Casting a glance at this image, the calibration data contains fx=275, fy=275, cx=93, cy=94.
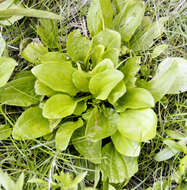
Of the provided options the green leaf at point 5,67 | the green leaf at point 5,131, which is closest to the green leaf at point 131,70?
the green leaf at point 5,67

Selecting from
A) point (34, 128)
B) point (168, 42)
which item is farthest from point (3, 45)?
point (168, 42)

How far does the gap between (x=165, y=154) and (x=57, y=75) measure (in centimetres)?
58

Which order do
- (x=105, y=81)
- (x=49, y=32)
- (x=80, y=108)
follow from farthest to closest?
1. (x=49, y=32)
2. (x=80, y=108)
3. (x=105, y=81)

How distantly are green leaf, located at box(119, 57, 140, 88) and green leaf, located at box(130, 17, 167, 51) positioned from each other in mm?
164

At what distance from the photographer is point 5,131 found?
1231 mm

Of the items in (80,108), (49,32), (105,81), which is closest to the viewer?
(105,81)

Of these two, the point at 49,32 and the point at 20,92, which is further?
the point at 49,32

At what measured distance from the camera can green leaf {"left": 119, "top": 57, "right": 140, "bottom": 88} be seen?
1158 mm

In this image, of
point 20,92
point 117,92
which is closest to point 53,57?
point 20,92

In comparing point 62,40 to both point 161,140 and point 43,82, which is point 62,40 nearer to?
point 43,82

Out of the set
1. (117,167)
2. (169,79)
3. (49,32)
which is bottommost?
(117,167)

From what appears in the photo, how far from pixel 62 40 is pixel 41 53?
0.14 meters

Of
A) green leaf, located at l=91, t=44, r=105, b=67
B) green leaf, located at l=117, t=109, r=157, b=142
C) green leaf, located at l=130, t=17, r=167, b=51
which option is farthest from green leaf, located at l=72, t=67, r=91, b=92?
green leaf, located at l=130, t=17, r=167, b=51

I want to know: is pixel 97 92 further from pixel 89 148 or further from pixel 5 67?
pixel 5 67
